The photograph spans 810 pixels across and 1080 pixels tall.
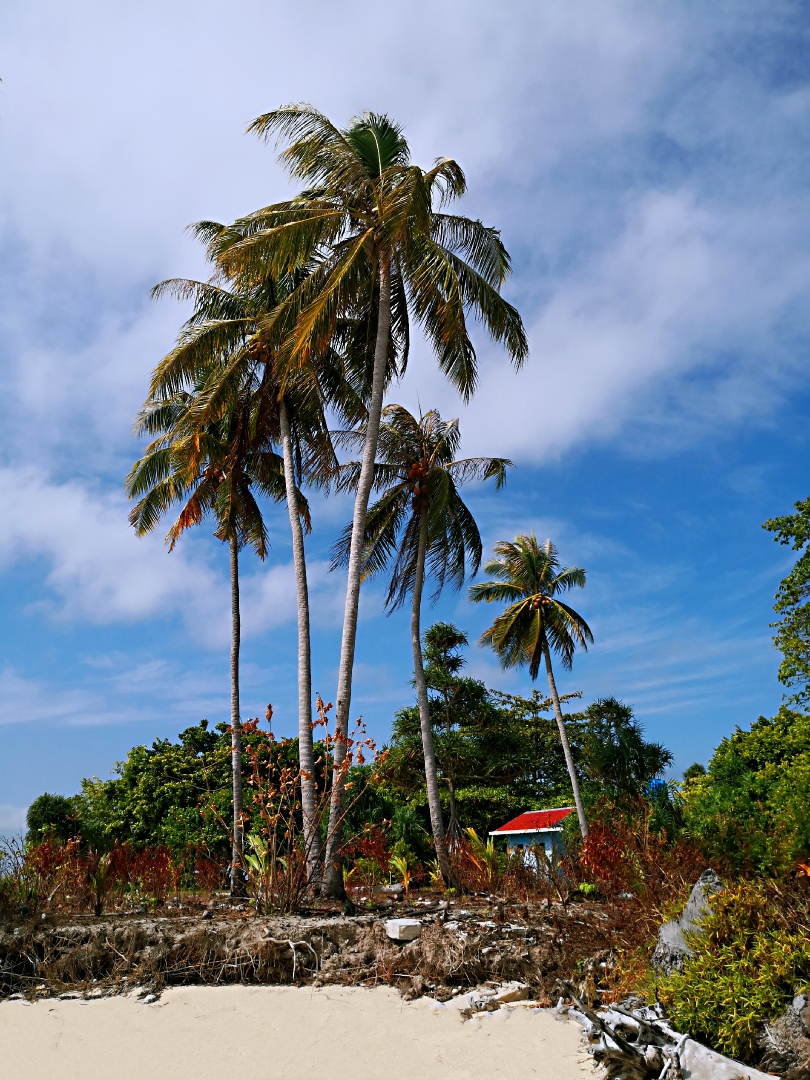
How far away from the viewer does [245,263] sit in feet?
38.8

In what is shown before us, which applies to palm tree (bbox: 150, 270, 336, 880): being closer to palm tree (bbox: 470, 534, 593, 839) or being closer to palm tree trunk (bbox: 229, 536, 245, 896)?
palm tree trunk (bbox: 229, 536, 245, 896)

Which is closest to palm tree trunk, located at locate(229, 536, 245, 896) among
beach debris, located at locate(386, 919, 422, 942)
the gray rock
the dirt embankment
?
the dirt embankment

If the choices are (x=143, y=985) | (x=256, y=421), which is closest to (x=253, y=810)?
(x=256, y=421)

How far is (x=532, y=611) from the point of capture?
1008 inches

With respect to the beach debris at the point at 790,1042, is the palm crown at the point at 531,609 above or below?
above

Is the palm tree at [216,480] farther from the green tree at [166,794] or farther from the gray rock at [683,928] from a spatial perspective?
the gray rock at [683,928]

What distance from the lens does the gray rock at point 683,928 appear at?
611 centimetres

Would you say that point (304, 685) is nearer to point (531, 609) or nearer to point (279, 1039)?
point (279, 1039)

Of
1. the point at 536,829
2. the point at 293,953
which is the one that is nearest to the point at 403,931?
the point at 293,953

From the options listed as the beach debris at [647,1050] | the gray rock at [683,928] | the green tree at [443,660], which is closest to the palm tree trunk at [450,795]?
the green tree at [443,660]

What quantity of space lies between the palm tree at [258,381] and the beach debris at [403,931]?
17.6 feet

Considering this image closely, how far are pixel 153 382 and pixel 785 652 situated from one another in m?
17.0

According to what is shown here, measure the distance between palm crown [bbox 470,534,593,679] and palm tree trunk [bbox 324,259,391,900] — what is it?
14.5 m

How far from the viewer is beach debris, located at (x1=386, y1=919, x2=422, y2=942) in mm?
7852
